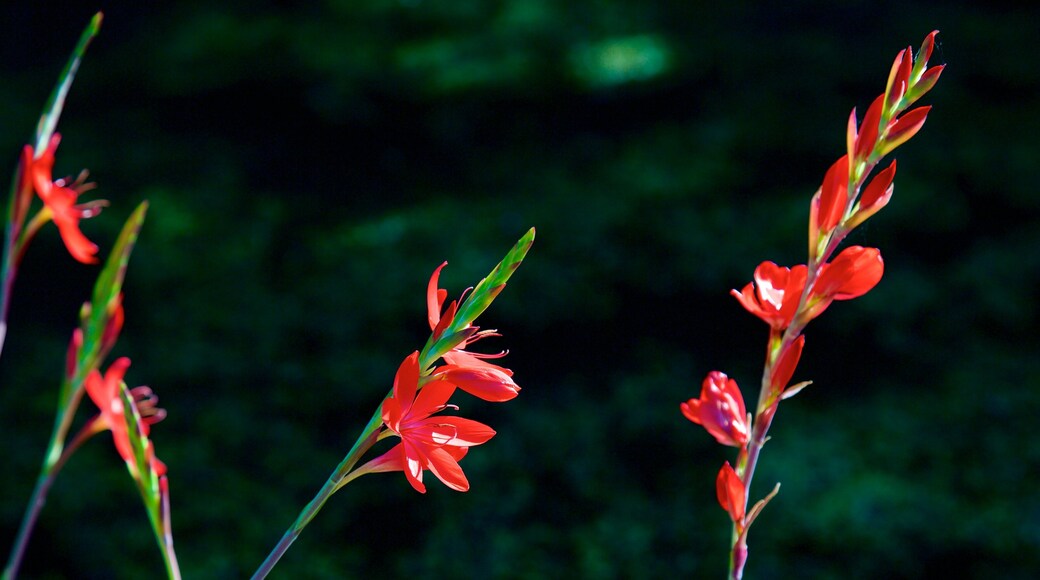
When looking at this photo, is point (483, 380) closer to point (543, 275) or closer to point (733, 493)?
point (733, 493)

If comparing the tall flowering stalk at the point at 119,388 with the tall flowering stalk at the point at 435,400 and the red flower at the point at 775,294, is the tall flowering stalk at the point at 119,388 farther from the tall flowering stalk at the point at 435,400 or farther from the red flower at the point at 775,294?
the red flower at the point at 775,294

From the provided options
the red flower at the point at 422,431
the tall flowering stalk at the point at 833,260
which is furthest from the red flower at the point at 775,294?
the red flower at the point at 422,431

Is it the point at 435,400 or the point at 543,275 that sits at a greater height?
the point at 543,275

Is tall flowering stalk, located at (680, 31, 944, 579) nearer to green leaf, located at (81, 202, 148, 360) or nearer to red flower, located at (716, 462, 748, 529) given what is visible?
red flower, located at (716, 462, 748, 529)

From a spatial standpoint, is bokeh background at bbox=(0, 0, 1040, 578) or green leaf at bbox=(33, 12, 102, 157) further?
bokeh background at bbox=(0, 0, 1040, 578)

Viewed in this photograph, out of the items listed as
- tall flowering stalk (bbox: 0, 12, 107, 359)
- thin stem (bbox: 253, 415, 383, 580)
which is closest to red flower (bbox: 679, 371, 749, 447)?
thin stem (bbox: 253, 415, 383, 580)

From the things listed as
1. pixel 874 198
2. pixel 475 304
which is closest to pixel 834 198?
pixel 874 198
